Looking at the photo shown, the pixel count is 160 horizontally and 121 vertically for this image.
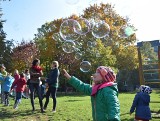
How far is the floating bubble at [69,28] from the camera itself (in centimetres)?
1437

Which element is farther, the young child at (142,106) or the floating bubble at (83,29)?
the floating bubble at (83,29)

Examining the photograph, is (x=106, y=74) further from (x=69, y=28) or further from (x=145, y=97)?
(x=69, y=28)

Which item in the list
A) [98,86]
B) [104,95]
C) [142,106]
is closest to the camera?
[104,95]

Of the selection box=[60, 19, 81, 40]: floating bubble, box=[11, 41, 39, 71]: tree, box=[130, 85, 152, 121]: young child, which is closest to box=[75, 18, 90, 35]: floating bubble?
box=[60, 19, 81, 40]: floating bubble

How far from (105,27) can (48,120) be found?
6599 millimetres

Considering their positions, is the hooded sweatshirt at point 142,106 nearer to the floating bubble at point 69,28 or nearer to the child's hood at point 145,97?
the child's hood at point 145,97

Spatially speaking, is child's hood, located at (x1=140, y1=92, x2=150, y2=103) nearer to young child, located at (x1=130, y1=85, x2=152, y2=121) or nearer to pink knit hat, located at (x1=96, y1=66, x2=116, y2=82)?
young child, located at (x1=130, y1=85, x2=152, y2=121)

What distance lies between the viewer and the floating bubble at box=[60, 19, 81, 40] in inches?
566

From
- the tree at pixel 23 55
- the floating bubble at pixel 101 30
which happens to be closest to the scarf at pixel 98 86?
the floating bubble at pixel 101 30

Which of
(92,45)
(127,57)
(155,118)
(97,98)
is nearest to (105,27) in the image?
(155,118)

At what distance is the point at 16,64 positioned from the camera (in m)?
53.9

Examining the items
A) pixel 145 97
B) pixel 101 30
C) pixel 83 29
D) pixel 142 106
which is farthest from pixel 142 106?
pixel 83 29

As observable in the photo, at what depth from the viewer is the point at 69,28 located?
15.1 metres

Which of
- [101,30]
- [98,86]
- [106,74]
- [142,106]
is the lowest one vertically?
[142,106]
